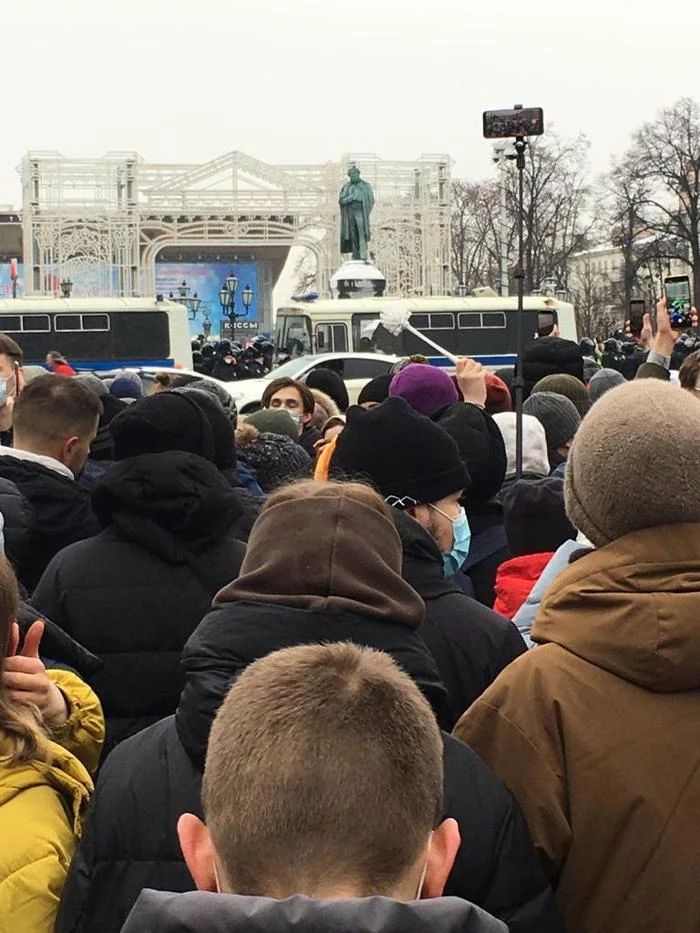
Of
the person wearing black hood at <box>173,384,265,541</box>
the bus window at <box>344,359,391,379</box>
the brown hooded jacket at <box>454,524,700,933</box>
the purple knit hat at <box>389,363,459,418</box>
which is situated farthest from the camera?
the bus window at <box>344,359,391,379</box>

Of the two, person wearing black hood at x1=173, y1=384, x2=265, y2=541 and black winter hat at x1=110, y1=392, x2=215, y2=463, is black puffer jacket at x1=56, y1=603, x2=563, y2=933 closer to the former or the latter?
black winter hat at x1=110, y1=392, x2=215, y2=463

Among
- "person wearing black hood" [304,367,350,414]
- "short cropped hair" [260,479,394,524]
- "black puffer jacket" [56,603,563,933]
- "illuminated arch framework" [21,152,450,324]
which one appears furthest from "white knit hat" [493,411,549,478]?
"illuminated arch framework" [21,152,450,324]

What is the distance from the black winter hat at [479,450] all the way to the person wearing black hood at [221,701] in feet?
7.08

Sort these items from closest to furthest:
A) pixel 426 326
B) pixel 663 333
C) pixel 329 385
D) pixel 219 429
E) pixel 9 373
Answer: pixel 219 429
pixel 9 373
pixel 663 333
pixel 329 385
pixel 426 326

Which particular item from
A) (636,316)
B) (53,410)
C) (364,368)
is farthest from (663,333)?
(364,368)

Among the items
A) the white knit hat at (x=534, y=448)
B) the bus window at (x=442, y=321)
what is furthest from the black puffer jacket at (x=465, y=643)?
the bus window at (x=442, y=321)

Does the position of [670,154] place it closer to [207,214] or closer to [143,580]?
[207,214]

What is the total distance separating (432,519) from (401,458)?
0.18m

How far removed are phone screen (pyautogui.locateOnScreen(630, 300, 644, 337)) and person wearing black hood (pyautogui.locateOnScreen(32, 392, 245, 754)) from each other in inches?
255

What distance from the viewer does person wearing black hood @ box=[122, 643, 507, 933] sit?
1350 mm

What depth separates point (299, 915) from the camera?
1314 millimetres

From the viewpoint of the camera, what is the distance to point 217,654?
7.05ft

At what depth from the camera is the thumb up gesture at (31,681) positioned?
2270 millimetres

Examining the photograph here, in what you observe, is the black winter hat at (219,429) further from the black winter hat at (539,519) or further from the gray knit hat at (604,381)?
the gray knit hat at (604,381)
